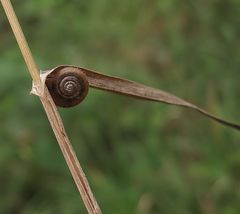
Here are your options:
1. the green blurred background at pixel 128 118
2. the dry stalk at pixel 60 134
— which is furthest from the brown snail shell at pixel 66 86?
the green blurred background at pixel 128 118

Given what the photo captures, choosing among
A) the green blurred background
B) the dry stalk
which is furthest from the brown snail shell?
the green blurred background

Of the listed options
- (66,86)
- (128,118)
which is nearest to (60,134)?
(66,86)

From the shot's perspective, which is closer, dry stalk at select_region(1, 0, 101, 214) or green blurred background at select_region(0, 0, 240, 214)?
dry stalk at select_region(1, 0, 101, 214)

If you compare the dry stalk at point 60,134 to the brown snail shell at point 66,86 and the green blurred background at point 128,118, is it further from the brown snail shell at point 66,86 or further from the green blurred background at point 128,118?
the green blurred background at point 128,118

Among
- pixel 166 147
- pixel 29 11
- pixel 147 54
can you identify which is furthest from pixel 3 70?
pixel 147 54

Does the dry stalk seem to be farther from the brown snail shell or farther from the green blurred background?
the green blurred background

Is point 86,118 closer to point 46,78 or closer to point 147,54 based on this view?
point 147,54

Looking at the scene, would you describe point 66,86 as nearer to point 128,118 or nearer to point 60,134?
point 60,134
